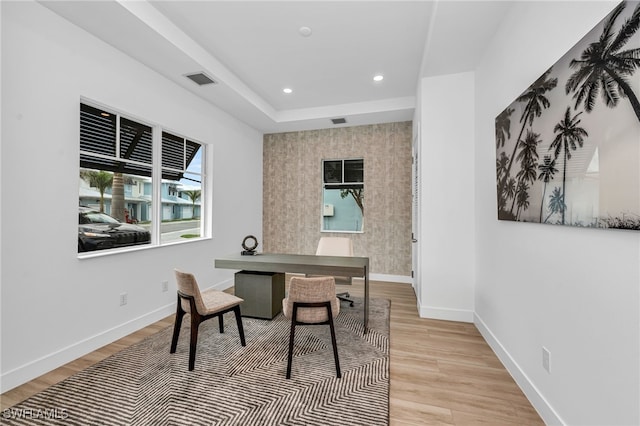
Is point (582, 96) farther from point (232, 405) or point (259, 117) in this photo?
point (259, 117)

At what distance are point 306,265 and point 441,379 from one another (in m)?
1.45

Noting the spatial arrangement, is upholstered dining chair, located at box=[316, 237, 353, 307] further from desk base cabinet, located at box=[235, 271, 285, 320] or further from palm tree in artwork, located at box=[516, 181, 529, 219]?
palm tree in artwork, located at box=[516, 181, 529, 219]

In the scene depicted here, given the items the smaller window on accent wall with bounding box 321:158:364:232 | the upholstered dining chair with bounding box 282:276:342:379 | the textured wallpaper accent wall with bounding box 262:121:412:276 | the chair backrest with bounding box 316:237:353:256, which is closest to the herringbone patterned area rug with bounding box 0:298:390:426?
the upholstered dining chair with bounding box 282:276:342:379

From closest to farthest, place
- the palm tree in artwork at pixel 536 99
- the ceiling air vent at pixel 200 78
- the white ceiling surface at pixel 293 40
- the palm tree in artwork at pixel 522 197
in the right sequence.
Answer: the palm tree in artwork at pixel 536 99
the palm tree in artwork at pixel 522 197
the white ceiling surface at pixel 293 40
the ceiling air vent at pixel 200 78

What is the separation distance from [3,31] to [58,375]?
2.53 m

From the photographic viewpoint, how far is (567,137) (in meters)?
1.40

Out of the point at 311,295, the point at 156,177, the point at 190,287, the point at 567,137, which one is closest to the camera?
the point at 567,137

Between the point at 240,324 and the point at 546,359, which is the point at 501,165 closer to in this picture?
the point at 546,359

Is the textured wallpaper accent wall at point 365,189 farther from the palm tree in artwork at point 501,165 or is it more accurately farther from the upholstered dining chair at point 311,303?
the upholstered dining chair at point 311,303

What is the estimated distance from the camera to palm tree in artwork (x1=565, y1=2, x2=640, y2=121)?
40.9 inches

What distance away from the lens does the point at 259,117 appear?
4691mm

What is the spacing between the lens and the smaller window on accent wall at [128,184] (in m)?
2.58

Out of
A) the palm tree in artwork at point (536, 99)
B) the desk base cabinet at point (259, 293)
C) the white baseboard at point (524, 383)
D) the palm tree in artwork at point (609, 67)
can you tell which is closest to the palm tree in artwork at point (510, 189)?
the palm tree in artwork at point (536, 99)

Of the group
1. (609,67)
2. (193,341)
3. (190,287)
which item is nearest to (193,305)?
(190,287)
